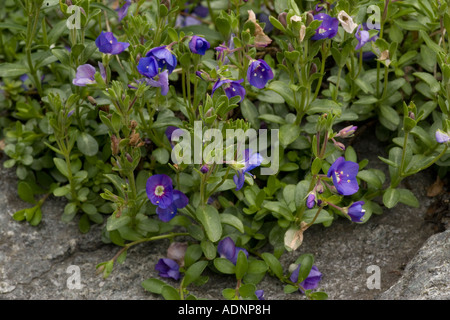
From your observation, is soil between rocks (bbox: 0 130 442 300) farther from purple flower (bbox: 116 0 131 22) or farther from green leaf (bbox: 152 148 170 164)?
purple flower (bbox: 116 0 131 22)

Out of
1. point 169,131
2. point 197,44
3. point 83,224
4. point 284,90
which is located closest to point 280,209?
point 284,90

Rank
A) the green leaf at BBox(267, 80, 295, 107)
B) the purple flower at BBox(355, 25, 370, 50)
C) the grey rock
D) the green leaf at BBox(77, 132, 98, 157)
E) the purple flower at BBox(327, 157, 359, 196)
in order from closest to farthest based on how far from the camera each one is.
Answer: the grey rock
the purple flower at BBox(327, 157, 359, 196)
the purple flower at BBox(355, 25, 370, 50)
the green leaf at BBox(267, 80, 295, 107)
the green leaf at BBox(77, 132, 98, 157)

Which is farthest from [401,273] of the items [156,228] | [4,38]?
[4,38]

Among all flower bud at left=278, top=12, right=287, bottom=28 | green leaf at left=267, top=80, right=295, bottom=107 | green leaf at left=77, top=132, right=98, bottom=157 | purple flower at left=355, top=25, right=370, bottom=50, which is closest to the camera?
flower bud at left=278, top=12, right=287, bottom=28

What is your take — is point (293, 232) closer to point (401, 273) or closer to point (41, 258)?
point (401, 273)

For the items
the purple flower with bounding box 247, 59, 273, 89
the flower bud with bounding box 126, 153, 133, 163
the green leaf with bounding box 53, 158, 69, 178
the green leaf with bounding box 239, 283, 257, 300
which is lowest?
the green leaf with bounding box 239, 283, 257, 300

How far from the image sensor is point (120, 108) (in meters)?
2.40

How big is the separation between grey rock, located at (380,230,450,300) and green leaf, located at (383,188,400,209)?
8.1 inches

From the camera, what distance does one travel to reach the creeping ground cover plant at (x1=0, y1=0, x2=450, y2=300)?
7.93 feet

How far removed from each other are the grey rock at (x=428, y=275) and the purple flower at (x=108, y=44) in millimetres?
1398

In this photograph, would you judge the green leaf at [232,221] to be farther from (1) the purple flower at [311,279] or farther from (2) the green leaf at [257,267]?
(1) the purple flower at [311,279]

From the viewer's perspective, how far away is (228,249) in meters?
2.58

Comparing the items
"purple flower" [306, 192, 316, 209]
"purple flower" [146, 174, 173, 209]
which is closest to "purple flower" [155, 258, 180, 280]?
"purple flower" [146, 174, 173, 209]

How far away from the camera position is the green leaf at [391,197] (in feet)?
8.43
